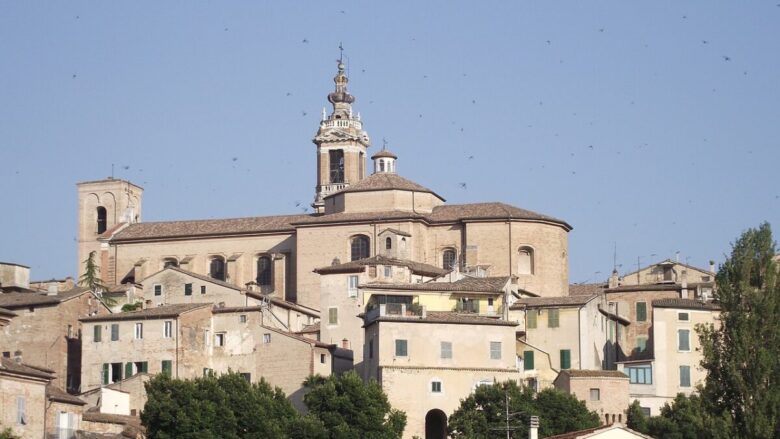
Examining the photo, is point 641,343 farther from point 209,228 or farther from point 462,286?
point 209,228

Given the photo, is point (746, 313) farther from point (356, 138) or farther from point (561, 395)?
point (356, 138)

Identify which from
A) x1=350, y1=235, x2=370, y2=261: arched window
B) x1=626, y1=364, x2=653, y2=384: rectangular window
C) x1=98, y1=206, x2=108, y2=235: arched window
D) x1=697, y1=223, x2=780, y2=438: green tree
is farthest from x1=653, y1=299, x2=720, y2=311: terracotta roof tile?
x1=98, y1=206, x2=108, y2=235: arched window

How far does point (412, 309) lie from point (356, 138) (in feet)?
171

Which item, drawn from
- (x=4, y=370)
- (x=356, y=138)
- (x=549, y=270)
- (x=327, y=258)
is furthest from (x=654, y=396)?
(x=356, y=138)

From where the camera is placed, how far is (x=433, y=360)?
238 ft

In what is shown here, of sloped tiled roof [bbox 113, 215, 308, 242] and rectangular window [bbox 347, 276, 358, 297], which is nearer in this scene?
rectangular window [bbox 347, 276, 358, 297]

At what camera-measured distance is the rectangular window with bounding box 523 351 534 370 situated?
253 feet

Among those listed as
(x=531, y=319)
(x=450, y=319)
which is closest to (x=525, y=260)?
(x=531, y=319)

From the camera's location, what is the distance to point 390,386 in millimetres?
71562

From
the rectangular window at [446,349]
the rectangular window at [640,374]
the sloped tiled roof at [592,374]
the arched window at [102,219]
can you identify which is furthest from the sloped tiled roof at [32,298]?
the rectangular window at [640,374]

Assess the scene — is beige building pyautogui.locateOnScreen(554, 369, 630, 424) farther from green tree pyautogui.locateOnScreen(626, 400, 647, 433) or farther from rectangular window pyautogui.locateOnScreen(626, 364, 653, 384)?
rectangular window pyautogui.locateOnScreen(626, 364, 653, 384)

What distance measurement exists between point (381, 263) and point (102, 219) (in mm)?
31259

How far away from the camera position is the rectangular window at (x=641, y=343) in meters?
85.8

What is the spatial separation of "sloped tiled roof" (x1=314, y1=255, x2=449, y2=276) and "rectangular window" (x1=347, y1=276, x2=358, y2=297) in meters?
0.38
